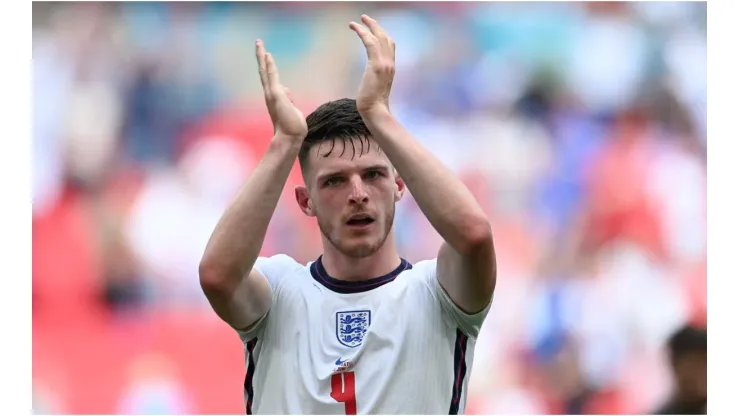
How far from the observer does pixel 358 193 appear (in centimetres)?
266

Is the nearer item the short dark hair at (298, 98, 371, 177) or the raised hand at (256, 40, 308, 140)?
the raised hand at (256, 40, 308, 140)

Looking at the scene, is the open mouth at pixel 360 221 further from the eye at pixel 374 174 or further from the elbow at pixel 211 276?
the elbow at pixel 211 276

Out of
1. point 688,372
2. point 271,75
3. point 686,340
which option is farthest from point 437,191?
point 686,340

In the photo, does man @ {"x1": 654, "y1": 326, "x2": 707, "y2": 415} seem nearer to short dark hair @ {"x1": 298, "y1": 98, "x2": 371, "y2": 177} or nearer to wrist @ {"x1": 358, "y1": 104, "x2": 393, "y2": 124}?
short dark hair @ {"x1": 298, "y1": 98, "x2": 371, "y2": 177}

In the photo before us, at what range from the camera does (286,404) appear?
2.66 metres

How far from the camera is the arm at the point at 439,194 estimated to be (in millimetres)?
2434

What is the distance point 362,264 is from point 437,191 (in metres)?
0.47

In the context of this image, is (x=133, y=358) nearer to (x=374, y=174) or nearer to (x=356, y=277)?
(x=356, y=277)

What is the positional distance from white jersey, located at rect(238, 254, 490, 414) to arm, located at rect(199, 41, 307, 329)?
225 millimetres

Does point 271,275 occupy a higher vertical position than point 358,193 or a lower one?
lower

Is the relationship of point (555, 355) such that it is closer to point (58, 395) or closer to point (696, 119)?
point (696, 119)

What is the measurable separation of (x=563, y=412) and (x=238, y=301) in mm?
3899

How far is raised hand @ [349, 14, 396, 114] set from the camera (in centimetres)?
256

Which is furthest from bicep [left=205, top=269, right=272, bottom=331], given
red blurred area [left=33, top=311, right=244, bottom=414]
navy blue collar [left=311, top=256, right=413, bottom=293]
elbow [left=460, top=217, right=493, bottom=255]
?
red blurred area [left=33, top=311, right=244, bottom=414]
